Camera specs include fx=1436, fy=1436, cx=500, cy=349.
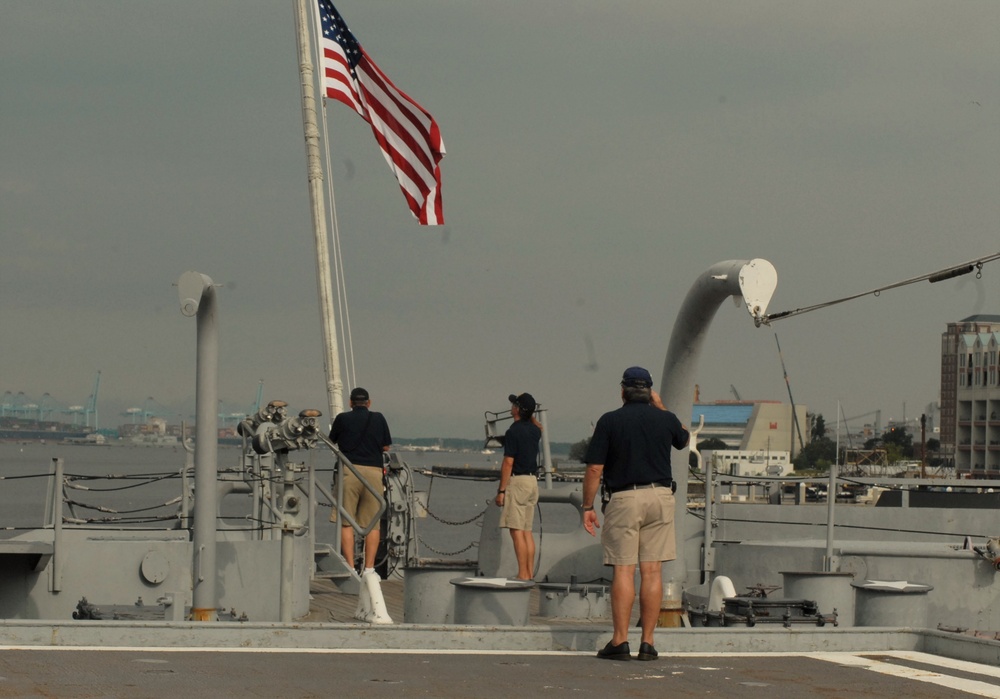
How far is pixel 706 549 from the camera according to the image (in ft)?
51.5

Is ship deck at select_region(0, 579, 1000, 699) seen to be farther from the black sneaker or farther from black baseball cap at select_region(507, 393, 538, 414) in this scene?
black baseball cap at select_region(507, 393, 538, 414)

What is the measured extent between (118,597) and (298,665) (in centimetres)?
568

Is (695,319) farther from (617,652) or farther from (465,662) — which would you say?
(465,662)

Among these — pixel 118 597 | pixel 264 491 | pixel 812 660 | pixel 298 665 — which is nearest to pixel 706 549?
pixel 264 491

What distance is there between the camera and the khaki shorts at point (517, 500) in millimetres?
12719

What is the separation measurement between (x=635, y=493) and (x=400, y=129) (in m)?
11.7

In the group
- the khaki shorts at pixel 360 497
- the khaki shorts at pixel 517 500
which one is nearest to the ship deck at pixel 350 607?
the khaki shorts at pixel 517 500

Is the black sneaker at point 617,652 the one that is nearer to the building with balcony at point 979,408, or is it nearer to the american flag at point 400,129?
the american flag at point 400,129

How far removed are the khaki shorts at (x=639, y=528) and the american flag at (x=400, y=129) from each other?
37.0 feet

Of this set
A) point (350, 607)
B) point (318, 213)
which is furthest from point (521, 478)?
point (318, 213)

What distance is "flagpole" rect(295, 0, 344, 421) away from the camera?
17.9m

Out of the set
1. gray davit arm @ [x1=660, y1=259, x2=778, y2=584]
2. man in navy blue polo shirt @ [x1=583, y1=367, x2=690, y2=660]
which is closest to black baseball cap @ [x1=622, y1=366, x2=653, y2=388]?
man in navy blue polo shirt @ [x1=583, y1=367, x2=690, y2=660]

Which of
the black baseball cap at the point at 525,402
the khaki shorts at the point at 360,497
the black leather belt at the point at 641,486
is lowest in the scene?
the khaki shorts at the point at 360,497

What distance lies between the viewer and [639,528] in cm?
841
